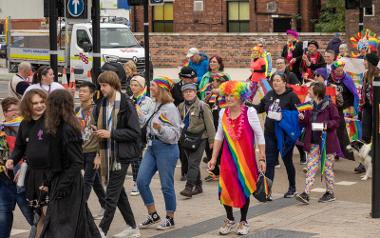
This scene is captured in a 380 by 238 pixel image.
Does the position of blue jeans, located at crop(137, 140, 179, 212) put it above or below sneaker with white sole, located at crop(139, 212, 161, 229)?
above

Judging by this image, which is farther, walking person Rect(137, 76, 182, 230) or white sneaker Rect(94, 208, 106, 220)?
white sneaker Rect(94, 208, 106, 220)

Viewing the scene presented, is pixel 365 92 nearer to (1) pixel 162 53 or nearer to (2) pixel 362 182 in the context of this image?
(2) pixel 362 182

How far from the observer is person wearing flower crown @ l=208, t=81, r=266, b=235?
10.5 meters

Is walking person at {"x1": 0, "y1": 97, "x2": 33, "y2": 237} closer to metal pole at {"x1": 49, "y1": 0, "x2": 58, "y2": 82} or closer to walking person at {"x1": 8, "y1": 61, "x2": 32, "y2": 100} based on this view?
metal pole at {"x1": 49, "y1": 0, "x2": 58, "y2": 82}

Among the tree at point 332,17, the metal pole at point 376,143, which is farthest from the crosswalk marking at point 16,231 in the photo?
the tree at point 332,17

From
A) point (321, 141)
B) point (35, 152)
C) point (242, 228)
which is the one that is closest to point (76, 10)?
point (321, 141)

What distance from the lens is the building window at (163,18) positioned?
46878mm

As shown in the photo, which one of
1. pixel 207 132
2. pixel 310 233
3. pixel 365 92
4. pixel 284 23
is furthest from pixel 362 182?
pixel 284 23

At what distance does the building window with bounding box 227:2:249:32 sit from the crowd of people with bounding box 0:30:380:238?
29.8 metres

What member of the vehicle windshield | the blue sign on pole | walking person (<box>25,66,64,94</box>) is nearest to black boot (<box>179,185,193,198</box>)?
walking person (<box>25,66,64,94</box>)

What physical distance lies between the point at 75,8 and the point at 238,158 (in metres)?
4.16

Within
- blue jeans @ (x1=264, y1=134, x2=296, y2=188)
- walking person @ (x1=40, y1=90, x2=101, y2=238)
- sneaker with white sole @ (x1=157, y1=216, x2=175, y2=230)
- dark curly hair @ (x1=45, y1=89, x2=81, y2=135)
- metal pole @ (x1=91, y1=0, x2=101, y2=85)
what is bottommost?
sneaker with white sole @ (x1=157, y1=216, x2=175, y2=230)

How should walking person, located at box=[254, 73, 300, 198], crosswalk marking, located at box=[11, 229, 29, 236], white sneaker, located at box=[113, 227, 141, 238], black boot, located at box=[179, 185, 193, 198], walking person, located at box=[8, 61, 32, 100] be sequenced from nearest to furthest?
1. white sneaker, located at box=[113, 227, 141, 238]
2. crosswalk marking, located at box=[11, 229, 29, 236]
3. walking person, located at box=[254, 73, 300, 198]
4. black boot, located at box=[179, 185, 193, 198]
5. walking person, located at box=[8, 61, 32, 100]

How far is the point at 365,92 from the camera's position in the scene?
1469 centimetres
